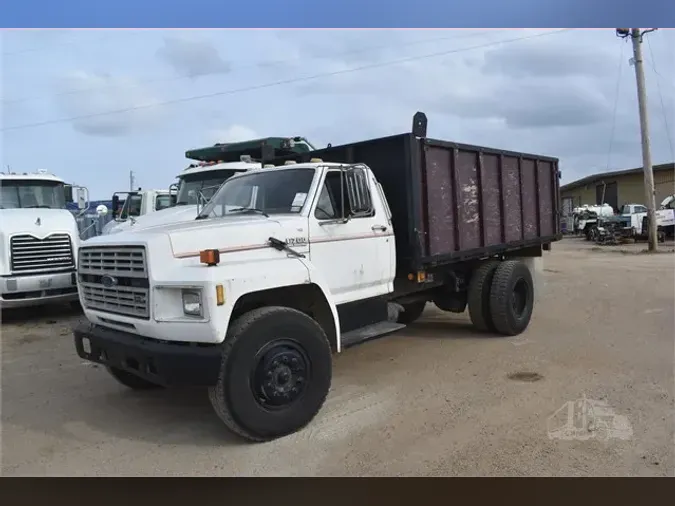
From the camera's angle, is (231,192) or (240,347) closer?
(240,347)

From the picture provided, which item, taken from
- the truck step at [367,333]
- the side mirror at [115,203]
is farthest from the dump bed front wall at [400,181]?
the side mirror at [115,203]

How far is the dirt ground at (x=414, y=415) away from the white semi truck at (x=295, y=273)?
35cm

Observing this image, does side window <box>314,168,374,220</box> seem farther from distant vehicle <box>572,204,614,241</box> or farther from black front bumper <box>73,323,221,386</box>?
distant vehicle <box>572,204,614,241</box>

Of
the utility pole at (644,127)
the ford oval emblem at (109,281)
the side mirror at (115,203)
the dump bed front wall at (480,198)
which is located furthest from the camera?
the utility pole at (644,127)

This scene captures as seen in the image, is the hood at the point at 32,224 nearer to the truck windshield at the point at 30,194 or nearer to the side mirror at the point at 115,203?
the truck windshield at the point at 30,194

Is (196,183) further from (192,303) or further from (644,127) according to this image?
(644,127)

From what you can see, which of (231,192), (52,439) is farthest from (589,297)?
(52,439)

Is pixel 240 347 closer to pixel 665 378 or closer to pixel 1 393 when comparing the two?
pixel 1 393

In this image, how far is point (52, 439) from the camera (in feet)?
14.9

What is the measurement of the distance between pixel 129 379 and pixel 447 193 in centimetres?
404

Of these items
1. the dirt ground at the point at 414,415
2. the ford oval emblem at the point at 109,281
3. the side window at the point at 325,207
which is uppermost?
the side window at the point at 325,207

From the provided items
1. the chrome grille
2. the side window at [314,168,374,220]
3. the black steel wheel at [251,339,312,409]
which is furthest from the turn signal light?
the side window at [314,168,374,220]

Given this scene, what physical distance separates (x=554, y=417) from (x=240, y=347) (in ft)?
8.75

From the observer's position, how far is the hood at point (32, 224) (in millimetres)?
9344
